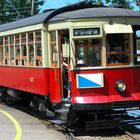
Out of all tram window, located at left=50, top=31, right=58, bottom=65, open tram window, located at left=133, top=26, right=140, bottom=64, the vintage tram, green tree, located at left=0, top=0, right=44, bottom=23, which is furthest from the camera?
green tree, located at left=0, top=0, right=44, bottom=23

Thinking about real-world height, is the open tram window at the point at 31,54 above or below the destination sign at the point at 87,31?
below

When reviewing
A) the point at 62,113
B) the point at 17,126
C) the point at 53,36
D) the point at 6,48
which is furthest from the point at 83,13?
the point at 6,48

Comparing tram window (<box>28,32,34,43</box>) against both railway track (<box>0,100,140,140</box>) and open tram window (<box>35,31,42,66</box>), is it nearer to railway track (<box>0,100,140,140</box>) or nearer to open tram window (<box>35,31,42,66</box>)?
open tram window (<box>35,31,42,66</box>)

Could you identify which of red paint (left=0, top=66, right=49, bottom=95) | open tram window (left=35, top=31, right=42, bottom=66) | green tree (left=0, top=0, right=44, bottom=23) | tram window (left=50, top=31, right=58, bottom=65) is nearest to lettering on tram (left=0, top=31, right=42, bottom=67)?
open tram window (left=35, top=31, right=42, bottom=66)

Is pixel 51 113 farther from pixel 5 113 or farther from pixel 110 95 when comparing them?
pixel 5 113

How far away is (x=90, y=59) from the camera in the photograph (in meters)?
14.3

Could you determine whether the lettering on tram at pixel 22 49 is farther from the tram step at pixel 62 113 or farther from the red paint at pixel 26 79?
the tram step at pixel 62 113

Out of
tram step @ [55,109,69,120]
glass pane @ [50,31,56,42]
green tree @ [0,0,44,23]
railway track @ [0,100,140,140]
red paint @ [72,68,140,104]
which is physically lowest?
railway track @ [0,100,140,140]

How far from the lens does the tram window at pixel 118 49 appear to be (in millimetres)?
14344

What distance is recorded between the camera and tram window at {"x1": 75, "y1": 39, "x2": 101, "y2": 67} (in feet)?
46.6

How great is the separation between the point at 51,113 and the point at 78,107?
2141 mm

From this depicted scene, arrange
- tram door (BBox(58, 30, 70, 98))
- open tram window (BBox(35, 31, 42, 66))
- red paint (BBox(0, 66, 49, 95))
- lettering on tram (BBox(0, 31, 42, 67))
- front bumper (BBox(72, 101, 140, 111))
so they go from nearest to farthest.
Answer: front bumper (BBox(72, 101, 140, 111))
tram door (BBox(58, 30, 70, 98))
red paint (BBox(0, 66, 49, 95))
open tram window (BBox(35, 31, 42, 66))
lettering on tram (BBox(0, 31, 42, 67))

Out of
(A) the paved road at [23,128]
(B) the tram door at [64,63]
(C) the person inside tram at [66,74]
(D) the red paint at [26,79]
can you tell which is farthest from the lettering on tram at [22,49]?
(A) the paved road at [23,128]

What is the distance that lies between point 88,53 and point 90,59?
6.4 inches
